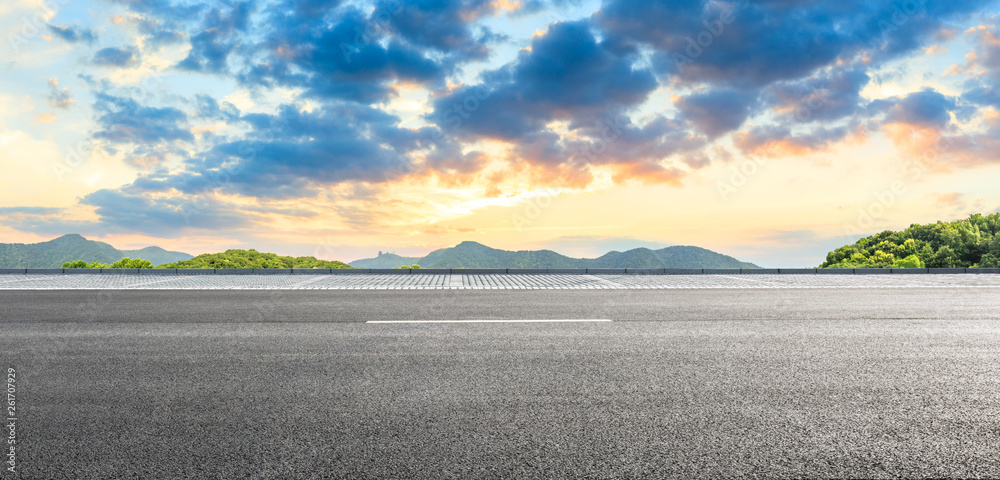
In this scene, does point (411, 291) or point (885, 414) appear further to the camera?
point (411, 291)

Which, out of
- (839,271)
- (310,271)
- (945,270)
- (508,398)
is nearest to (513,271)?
(310,271)

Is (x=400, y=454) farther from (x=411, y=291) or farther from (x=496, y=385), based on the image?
(x=411, y=291)

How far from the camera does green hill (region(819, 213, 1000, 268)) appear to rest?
23.3 meters

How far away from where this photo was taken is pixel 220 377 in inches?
167

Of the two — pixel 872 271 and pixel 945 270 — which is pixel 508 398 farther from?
pixel 945 270

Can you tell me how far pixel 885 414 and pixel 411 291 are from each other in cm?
942

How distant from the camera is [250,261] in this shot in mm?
24938

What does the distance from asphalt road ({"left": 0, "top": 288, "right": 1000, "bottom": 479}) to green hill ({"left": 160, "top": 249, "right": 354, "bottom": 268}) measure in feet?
54.3

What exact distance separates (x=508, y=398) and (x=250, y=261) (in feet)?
79.6

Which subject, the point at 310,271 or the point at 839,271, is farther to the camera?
the point at 310,271

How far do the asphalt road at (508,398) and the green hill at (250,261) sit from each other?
16.6 meters

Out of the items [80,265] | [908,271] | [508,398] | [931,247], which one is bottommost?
[508,398]

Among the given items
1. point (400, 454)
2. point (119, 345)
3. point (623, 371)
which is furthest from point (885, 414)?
point (119, 345)

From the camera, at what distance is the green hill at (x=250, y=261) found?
22.7 m
